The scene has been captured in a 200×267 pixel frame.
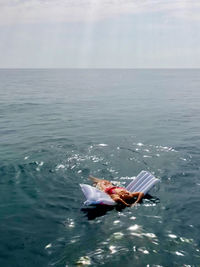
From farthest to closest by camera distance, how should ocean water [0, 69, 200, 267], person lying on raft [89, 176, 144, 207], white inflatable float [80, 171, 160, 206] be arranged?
1. person lying on raft [89, 176, 144, 207]
2. white inflatable float [80, 171, 160, 206]
3. ocean water [0, 69, 200, 267]

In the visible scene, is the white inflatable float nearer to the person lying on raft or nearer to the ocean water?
the person lying on raft

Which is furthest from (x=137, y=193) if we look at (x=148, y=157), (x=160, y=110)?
(x=160, y=110)

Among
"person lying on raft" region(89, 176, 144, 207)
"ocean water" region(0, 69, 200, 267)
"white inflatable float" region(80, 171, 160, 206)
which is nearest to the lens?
"ocean water" region(0, 69, 200, 267)

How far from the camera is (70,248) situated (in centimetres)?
1470

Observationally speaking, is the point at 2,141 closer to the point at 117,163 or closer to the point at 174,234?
the point at 117,163

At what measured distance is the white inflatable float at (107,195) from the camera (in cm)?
1828

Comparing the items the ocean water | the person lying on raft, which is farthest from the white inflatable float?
the ocean water

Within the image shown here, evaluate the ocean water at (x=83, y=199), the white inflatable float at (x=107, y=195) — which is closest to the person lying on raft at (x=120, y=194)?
the white inflatable float at (x=107, y=195)

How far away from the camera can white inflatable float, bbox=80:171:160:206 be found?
18281mm

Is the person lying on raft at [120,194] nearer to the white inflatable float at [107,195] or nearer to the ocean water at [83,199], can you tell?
the white inflatable float at [107,195]

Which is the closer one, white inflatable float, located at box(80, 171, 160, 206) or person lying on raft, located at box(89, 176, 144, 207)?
white inflatable float, located at box(80, 171, 160, 206)

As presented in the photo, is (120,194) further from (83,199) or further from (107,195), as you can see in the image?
(83,199)

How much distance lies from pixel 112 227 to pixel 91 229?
1121 mm

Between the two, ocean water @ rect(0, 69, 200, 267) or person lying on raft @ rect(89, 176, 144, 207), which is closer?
ocean water @ rect(0, 69, 200, 267)
